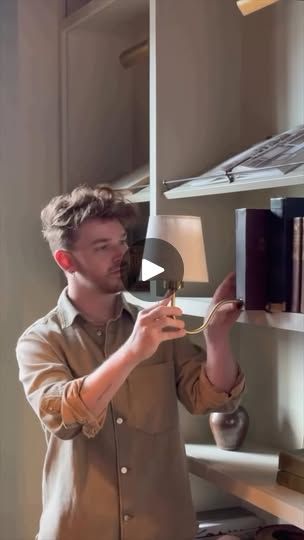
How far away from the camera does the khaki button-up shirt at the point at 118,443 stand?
1530 mm

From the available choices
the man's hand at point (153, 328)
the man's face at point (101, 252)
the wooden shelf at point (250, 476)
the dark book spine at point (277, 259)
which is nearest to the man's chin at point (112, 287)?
the man's face at point (101, 252)

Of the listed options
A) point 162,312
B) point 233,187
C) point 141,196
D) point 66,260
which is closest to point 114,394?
point 162,312

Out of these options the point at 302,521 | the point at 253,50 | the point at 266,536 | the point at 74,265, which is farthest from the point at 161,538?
the point at 253,50

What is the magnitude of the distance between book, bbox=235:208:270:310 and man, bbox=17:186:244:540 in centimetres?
8

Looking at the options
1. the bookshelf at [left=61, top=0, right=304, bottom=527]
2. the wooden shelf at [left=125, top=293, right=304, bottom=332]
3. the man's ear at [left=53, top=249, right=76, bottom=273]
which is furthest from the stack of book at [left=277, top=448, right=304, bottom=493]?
the man's ear at [left=53, top=249, right=76, bottom=273]

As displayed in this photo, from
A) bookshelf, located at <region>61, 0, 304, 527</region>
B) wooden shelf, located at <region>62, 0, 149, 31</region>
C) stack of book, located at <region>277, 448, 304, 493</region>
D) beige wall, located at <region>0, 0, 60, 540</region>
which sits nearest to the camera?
stack of book, located at <region>277, 448, 304, 493</region>

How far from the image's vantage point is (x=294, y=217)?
4.47 feet

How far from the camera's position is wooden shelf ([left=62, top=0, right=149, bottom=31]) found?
6.39 ft

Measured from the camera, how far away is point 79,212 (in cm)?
163

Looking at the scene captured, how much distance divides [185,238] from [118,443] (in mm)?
475

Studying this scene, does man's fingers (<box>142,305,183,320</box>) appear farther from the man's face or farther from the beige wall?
the beige wall

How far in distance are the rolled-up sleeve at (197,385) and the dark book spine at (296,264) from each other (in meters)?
0.28

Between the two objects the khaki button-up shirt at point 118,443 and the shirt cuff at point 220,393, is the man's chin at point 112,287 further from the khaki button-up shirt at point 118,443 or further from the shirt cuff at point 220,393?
the shirt cuff at point 220,393

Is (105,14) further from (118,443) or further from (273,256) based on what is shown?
(118,443)
